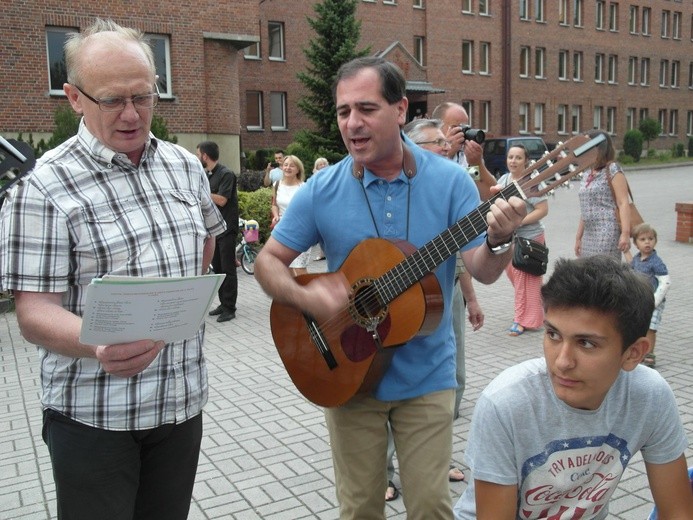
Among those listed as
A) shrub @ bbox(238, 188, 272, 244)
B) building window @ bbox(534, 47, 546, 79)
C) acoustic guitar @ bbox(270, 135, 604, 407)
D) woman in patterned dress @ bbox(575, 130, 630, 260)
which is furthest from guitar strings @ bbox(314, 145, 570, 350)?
building window @ bbox(534, 47, 546, 79)

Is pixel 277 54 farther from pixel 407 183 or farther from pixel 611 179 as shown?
pixel 407 183

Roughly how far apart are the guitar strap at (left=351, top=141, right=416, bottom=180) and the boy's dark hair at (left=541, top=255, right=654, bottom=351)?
0.89 m

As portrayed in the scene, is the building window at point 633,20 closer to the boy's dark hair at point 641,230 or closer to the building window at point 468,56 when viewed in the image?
the building window at point 468,56

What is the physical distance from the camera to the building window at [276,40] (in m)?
36.2

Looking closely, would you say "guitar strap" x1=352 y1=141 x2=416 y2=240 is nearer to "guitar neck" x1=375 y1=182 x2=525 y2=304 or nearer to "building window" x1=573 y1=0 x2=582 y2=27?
"guitar neck" x1=375 y1=182 x2=525 y2=304

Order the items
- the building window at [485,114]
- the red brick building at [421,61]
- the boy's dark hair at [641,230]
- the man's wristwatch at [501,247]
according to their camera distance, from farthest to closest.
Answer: the building window at [485,114] → the red brick building at [421,61] → the boy's dark hair at [641,230] → the man's wristwatch at [501,247]

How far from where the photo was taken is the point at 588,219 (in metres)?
6.77

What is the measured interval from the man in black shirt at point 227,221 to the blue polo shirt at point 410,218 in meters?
6.15

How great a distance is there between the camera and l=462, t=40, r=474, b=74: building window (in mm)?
43375

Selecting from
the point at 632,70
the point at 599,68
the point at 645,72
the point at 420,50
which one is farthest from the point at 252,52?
the point at 645,72

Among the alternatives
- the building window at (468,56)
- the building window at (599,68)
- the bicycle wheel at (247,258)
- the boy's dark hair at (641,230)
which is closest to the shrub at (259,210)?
the bicycle wheel at (247,258)

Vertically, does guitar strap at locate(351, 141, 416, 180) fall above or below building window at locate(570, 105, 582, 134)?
below

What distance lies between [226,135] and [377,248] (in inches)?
942

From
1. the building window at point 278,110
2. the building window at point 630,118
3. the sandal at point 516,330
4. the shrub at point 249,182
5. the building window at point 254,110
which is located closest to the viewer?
the sandal at point 516,330
